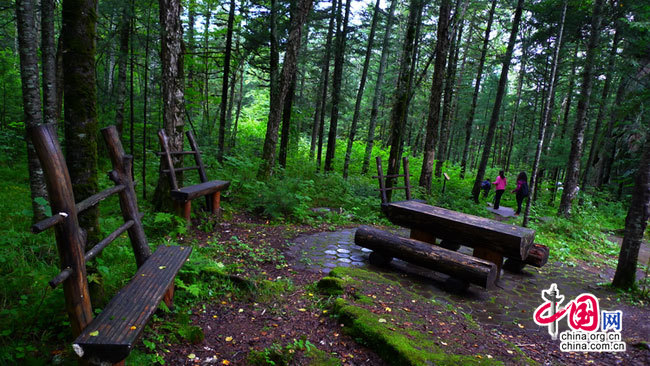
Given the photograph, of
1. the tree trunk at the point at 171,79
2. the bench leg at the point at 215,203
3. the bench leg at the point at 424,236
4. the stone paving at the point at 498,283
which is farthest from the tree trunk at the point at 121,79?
the bench leg at the point at 424,236

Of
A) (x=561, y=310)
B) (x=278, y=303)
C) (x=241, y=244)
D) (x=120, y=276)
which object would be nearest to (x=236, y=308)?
(x=278, y=303)

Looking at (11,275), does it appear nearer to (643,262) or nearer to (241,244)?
(241,244)

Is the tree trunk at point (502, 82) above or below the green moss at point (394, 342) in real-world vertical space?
above

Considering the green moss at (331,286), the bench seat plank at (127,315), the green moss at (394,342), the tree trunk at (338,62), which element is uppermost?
the tree trunk at (338,62)

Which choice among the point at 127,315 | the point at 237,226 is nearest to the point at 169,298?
the point at 127,315

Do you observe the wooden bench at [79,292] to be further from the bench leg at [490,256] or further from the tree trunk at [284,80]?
the tree trunk at [284,80]

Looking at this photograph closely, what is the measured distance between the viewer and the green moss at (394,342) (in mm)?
2867

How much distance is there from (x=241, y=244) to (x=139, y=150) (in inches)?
→ 351

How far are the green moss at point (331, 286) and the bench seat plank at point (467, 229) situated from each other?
266 cm

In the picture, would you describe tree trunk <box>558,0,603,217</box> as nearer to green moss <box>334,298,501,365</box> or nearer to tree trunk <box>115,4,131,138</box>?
green moss <box>334,298,501,365</box>

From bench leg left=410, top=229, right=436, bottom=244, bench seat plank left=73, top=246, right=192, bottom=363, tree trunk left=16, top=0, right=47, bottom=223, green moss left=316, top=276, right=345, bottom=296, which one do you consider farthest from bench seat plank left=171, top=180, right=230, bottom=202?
bench leg left=410, top=229, right=436, bottom=244

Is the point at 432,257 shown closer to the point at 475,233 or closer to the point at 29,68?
the point at 475,233

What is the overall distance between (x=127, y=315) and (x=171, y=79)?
5.46 meters

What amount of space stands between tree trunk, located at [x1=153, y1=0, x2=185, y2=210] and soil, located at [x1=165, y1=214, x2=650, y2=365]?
1.28 m
